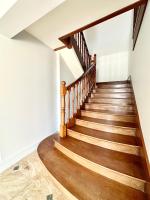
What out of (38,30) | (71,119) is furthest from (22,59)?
(71,119)

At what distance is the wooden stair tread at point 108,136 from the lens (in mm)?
1906

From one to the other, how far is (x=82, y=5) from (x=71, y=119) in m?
2.03

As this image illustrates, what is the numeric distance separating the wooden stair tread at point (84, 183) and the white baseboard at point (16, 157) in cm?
54

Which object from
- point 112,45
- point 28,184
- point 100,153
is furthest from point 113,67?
point 28,184

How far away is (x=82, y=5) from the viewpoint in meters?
1.72

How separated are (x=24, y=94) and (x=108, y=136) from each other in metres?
1.79

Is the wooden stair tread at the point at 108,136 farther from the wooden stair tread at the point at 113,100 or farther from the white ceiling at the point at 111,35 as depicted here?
the white ceiling at the point at 111,35

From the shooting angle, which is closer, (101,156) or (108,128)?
(101,156)

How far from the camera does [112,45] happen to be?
187 inches

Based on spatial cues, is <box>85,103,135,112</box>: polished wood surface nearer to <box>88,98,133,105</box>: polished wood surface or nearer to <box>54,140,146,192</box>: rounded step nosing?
<box>88,98,133,105</box>: polished wood surface

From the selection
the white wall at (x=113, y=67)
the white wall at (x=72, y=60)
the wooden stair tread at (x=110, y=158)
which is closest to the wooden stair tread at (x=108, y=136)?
the wooden stair tread at (x=110, y=158)

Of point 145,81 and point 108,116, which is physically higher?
point 145,81

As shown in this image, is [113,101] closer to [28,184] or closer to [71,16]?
[71,16]

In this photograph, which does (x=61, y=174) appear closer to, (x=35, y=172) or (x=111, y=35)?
(x=35, y=172)
